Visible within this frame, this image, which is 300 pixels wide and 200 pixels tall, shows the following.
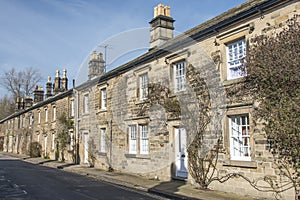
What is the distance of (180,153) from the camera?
12.9 meters

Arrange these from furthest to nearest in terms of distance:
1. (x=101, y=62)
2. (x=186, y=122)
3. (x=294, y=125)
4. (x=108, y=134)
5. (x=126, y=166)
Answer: (x=101, y=62) < (x=108, y=134) < (x=126, y=166) < (x=186, y=122) < (x=294, y=125)

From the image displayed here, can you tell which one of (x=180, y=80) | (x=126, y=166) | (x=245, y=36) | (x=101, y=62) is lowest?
(x=126, y=166)

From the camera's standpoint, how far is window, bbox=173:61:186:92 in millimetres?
13094

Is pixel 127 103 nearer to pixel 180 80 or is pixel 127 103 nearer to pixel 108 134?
pixel 108 134

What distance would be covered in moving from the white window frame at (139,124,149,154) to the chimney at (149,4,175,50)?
4.80 metres

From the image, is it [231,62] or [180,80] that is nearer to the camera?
[231,62]

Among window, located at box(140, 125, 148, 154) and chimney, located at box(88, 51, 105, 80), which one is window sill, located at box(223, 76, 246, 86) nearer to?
window, located at box(140, 125, 148, 154)

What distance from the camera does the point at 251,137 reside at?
31.0ft

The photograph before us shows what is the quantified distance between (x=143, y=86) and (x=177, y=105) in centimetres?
364

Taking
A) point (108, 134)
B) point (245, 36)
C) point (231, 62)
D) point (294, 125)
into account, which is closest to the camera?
point (294, 125)

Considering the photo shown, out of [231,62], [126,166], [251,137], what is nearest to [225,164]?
[251,137]

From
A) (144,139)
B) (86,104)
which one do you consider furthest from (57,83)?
(144,139)

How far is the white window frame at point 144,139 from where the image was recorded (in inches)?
602

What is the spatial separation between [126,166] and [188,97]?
21.0ft
